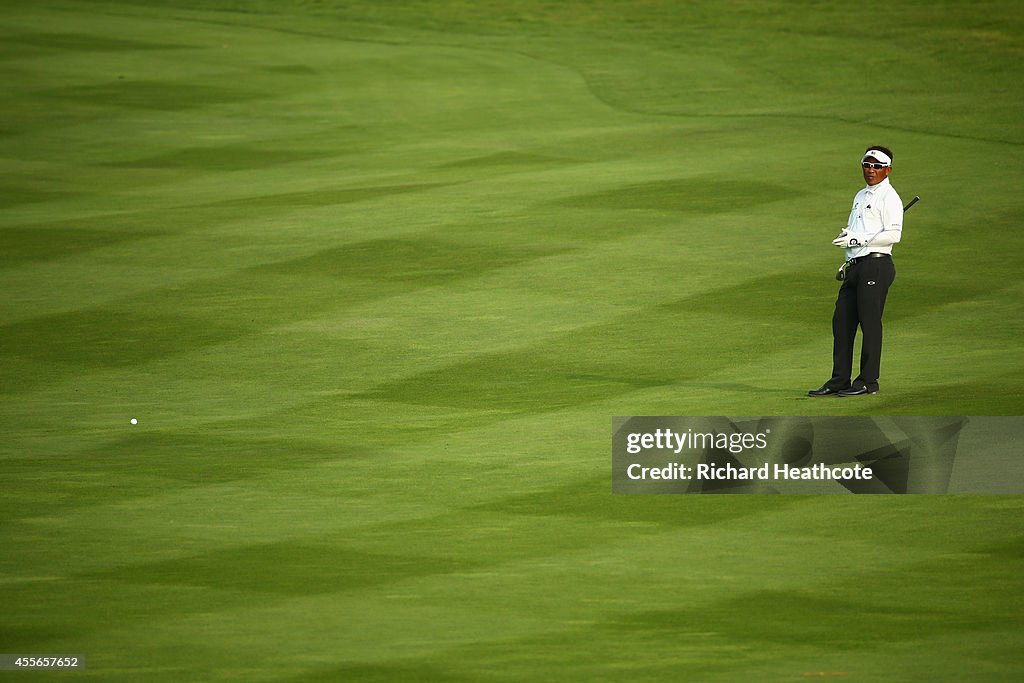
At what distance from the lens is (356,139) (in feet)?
96.9

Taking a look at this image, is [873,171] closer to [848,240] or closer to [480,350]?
[848,240]

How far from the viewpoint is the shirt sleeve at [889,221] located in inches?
550

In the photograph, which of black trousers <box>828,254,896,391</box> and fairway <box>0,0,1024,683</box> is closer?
fairway <box>0,0,1024,683</box>

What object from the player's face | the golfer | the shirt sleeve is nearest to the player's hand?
the golfer

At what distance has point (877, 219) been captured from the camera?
14023 millimetres

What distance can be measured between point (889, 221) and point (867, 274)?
0.52 metres

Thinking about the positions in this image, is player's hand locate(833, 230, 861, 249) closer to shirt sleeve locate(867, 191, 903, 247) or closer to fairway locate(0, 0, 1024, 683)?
shirt sleeve locate(867, 191, 903, 247)

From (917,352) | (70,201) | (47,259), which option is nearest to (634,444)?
(917,352)

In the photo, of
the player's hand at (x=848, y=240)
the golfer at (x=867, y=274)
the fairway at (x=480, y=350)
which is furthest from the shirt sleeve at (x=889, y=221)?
the fairway at (x=480, y=350)

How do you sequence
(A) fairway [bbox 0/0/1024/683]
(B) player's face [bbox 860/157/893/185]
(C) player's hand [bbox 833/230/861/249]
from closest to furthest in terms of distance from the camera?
(A) fairway [bbox 0/0/1024/683] < (B) player's face [bbox 860/157/893/185] < (C) player's hand [bbox 833/230/861/249]

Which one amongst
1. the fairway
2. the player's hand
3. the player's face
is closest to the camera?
the fairway

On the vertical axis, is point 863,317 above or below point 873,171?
below

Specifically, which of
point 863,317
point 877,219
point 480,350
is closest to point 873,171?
point 877,219

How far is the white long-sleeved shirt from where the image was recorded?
13977 mm
